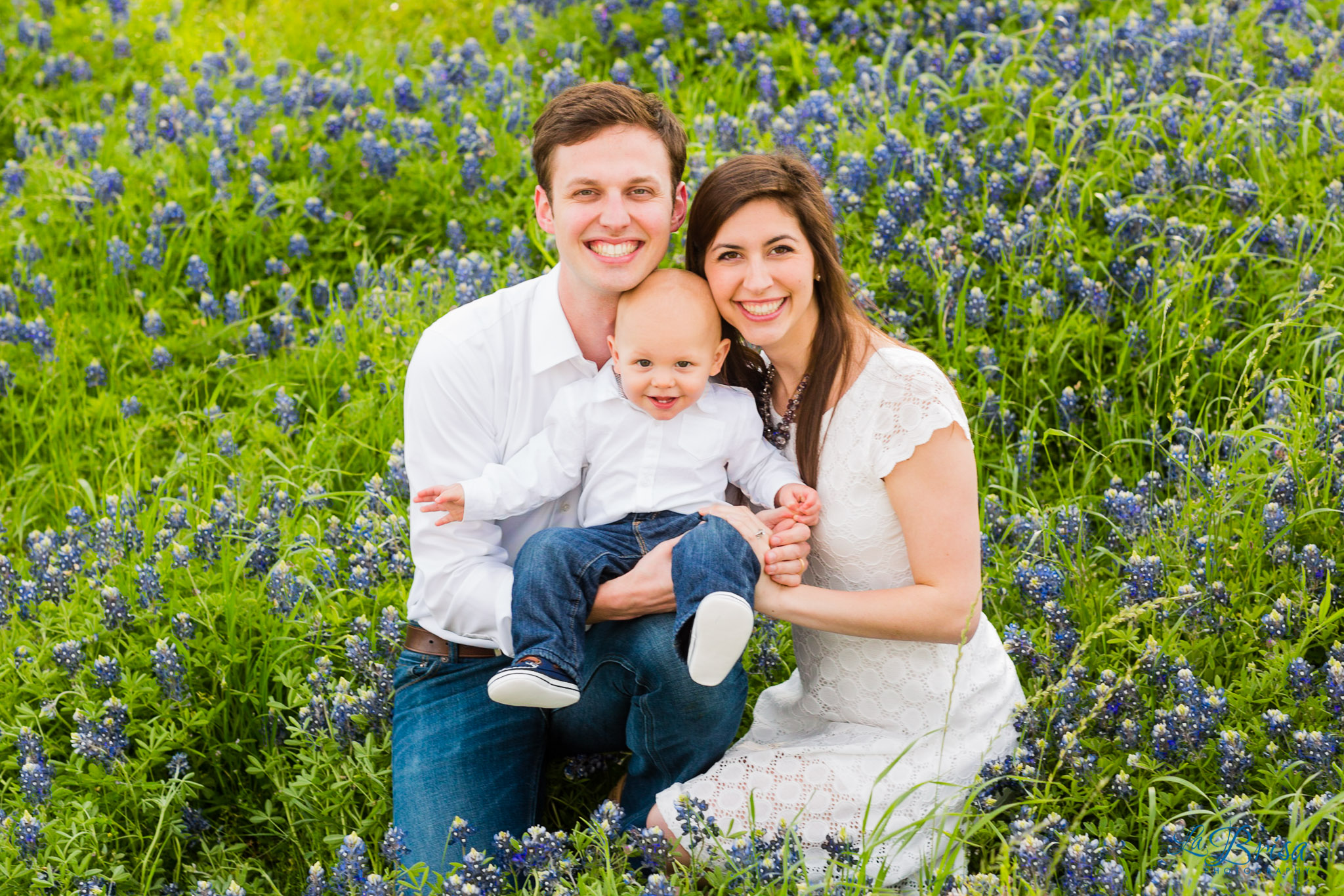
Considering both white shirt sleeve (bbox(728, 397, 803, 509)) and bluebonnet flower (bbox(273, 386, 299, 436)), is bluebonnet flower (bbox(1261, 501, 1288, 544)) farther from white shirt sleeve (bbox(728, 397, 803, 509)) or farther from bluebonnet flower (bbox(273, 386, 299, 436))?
bluebonnet flower (bbox(273, 386, 299, 436))

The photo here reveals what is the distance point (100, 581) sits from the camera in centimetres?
398

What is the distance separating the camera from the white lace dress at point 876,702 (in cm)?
309

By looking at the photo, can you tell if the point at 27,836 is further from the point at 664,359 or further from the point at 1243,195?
the point at 1243,195

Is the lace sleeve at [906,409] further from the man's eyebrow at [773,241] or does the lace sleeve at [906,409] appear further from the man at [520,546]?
the man's eyebrow at [773,241]

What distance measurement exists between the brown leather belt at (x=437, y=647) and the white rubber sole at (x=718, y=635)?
86 centimetres

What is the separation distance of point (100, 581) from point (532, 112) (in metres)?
3.34

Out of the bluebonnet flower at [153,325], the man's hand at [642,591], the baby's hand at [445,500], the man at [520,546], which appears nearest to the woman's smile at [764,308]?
the man at [520,546]

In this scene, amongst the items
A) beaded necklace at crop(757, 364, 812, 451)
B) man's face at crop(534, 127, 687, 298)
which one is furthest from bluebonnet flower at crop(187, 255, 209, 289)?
beaded necklace at crop(757, 364, 812, 451)

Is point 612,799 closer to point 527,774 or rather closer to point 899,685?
point 527,774

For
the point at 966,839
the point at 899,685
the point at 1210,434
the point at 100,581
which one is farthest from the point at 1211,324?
the point at 100,581

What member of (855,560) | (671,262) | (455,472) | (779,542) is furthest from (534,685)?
(671,262)

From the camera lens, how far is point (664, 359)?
3188 millimetres

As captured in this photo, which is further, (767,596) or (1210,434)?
(1210,434)

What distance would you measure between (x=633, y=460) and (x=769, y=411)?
1.40ft
